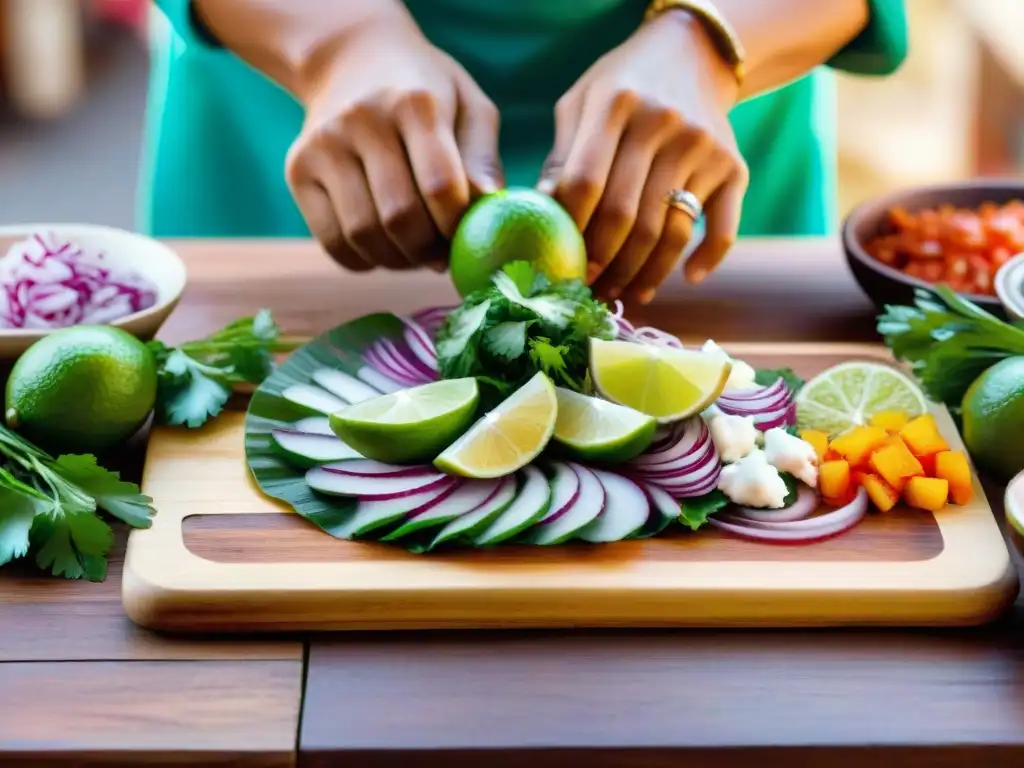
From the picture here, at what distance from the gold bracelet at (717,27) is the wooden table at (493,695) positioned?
938 mm

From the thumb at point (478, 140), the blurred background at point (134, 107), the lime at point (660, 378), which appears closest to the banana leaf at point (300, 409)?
the thumb at point (478, 140)

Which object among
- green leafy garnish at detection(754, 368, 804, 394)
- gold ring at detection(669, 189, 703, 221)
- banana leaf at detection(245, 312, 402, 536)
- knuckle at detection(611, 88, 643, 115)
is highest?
knuckle at detection(611, 88, 643, 115)

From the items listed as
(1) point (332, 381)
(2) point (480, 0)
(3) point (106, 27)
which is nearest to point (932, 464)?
(1) point (332, 381)

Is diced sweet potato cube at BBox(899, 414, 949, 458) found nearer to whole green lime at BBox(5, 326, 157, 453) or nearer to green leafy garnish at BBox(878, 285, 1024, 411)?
green leafy garnish at BBox(878, 285, 1024, 411)

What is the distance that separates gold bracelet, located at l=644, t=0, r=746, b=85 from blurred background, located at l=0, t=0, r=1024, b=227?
95.7 inches

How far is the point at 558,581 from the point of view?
4.15 ft

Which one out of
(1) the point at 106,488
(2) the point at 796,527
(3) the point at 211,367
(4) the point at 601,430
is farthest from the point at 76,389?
(2) the point at 796,527

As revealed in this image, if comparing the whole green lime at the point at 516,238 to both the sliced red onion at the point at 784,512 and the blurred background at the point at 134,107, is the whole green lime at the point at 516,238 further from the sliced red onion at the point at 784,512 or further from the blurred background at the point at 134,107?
the blurred background at the point at 134,107

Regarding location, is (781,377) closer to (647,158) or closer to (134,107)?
(647,158)

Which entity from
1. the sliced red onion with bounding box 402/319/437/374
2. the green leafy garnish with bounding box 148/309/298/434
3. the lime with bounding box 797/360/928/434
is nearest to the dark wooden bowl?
the lime with bounding box 797/360/928/434

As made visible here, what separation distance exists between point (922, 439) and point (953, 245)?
50 cm

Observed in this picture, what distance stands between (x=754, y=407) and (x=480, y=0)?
98 cm

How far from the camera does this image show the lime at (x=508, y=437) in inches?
53.3

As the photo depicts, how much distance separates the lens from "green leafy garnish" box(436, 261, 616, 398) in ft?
4.82
